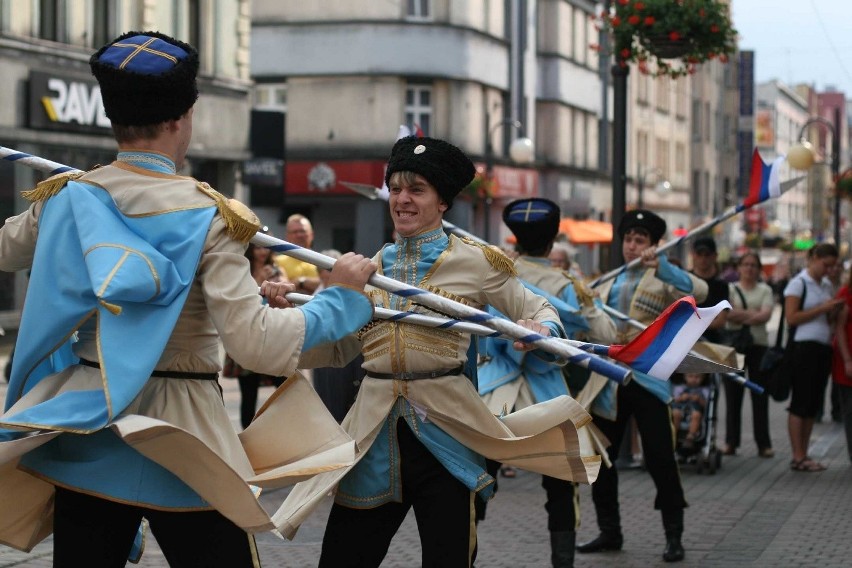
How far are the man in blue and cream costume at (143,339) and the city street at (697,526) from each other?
379 cm

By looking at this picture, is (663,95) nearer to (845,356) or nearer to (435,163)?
(845,356)

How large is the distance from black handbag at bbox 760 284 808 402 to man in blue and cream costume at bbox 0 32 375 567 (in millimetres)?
9276

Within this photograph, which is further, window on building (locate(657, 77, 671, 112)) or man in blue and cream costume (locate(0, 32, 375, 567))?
window on building (locate(657, 77, 671, 112))

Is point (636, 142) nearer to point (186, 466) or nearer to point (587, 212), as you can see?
point (587, 212)

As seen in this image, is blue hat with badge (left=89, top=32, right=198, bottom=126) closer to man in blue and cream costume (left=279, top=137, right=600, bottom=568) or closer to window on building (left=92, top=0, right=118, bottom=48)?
man in blue and cream costume (left=279, top=137, right=600, bottom=568)

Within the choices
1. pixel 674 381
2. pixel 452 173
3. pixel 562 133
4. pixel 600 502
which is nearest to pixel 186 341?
pixel 452 173

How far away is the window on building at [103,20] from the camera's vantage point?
83.3 feet

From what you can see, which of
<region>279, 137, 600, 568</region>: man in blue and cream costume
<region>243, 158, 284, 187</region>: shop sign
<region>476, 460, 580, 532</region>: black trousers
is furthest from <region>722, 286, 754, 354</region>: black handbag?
<region>243, 158, 284, 187</region>: shop sign

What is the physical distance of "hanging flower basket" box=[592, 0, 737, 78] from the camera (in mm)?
12453

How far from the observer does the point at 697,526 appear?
9383 millimetres

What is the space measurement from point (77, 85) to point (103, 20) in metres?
1.87

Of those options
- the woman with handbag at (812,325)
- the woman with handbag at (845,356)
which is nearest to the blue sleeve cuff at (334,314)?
the woman with handbag at (845,356)

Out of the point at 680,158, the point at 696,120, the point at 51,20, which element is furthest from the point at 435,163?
the point at 696,120

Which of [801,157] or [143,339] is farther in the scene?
[801,157]
